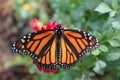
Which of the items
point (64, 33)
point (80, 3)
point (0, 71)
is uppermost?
point (80, 3)

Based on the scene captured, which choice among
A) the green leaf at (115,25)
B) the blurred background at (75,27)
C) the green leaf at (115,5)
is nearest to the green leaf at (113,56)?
the blurred background at (75,27)

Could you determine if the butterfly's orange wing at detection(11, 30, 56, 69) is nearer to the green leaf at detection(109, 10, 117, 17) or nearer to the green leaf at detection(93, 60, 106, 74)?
the green leaf at detection(93, 60, 106, 74)

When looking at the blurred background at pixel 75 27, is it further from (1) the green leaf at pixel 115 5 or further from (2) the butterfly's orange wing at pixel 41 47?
(2) the butterfly's orange wing at pixel 41 47

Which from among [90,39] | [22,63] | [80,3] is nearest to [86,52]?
[90,39]

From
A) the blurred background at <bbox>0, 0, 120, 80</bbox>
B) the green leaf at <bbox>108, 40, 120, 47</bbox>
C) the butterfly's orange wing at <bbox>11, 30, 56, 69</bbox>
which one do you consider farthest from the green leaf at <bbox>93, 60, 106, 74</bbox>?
the butterfly's orange wing at <bbox>11, 30, 56, 69</bbox>

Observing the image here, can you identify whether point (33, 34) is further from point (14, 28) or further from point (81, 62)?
point (14, 28)

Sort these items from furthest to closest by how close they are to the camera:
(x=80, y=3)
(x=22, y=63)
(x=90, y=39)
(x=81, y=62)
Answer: (x=22, y=63)
(x=80, y=3)
(x=81, y=62)
(x=90, y=39)

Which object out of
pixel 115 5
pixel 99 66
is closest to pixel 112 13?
pixel 115 5
